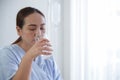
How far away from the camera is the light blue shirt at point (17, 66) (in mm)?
1021

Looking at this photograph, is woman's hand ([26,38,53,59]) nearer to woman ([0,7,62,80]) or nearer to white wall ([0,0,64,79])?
woman ([0,7,62,80])

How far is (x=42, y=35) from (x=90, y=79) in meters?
0.99

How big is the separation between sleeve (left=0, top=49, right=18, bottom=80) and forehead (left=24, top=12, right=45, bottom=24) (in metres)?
0.19

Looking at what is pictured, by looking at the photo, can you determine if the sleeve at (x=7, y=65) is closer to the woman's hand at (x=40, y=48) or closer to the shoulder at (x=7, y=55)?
the shoulder at (x=7, y=55)

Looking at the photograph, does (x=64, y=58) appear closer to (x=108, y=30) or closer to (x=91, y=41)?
(x=91, y=41)

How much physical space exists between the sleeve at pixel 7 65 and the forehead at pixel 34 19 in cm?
19

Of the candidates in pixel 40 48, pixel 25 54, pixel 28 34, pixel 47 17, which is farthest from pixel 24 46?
pixel 47 17

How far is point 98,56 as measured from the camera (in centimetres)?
180

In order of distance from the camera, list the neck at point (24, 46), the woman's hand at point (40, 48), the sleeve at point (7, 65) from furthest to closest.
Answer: the neck at point (24, 46), the sleeve at point (7, 65), the woman's hand at point (40, 48)

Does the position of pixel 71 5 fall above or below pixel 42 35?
above

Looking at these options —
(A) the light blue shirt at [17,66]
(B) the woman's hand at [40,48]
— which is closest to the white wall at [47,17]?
(A) the light blue shirt at [17,66]

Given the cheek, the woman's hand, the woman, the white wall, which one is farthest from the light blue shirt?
the white wall

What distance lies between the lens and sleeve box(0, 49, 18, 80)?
39.7 inches

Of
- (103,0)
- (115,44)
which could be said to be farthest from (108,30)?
(103,0)
